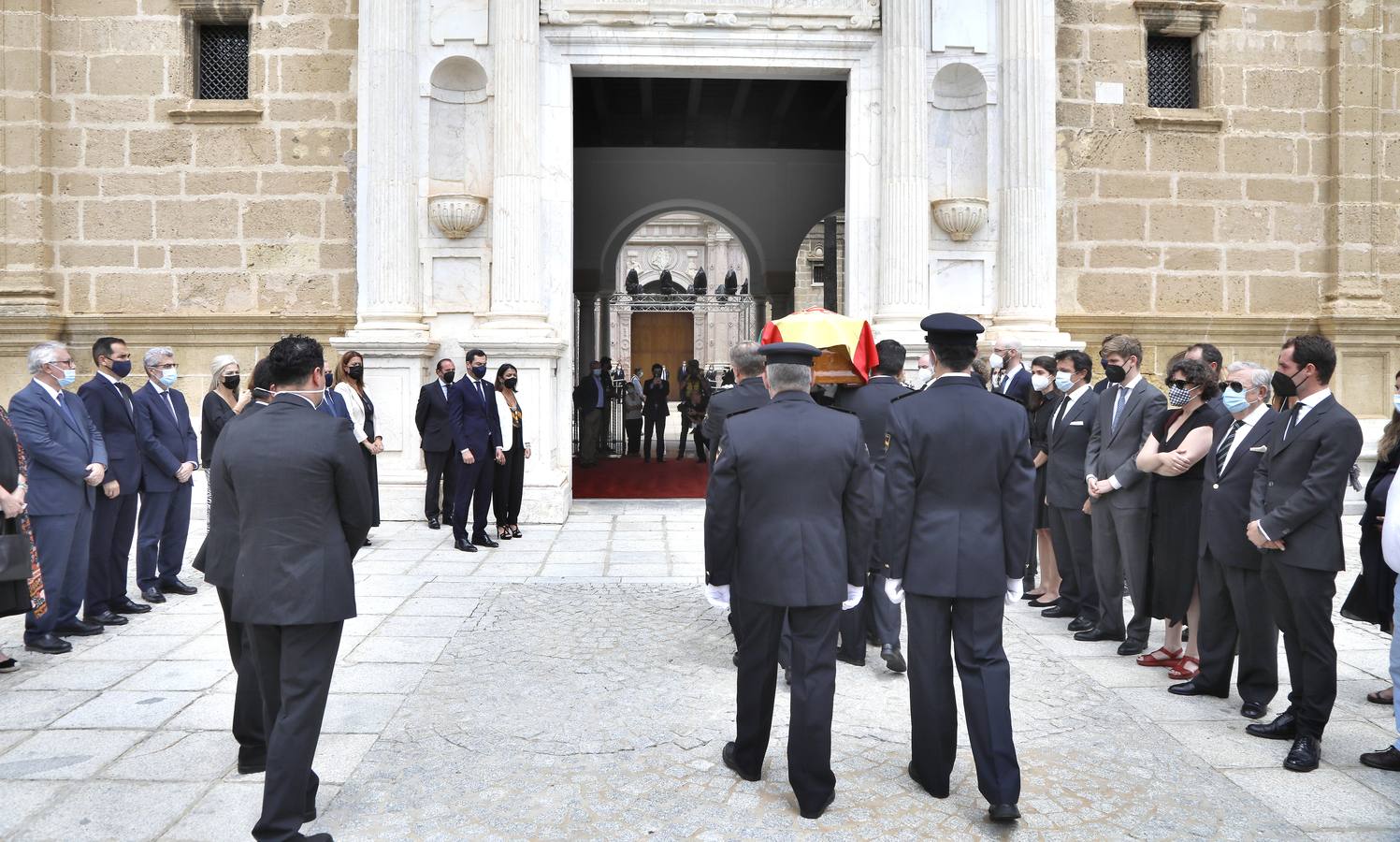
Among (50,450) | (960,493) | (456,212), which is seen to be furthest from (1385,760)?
(456,212)

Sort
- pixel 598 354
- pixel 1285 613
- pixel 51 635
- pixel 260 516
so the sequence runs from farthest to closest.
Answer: pixel 598 354 → pixel 51 635 → pixel 1285 613 → pixel 260 516

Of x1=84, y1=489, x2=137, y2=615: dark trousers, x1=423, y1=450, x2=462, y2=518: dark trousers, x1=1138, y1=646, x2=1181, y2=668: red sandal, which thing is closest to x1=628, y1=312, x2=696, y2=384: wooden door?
x1=423, y1=450, x2=462, y2=518: dark trousers

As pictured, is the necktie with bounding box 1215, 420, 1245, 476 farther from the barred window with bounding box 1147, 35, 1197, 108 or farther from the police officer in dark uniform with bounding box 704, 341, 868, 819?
the barred window with bounding box 1147, 35, 1197, 108

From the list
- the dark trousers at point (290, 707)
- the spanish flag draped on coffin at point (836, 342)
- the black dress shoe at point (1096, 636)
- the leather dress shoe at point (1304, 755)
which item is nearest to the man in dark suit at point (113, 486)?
the dark trousers at point (290, 707)

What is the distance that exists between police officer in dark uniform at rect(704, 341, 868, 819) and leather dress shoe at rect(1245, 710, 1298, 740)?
79.4 inches

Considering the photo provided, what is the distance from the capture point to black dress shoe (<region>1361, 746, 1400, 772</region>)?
13.6 feet

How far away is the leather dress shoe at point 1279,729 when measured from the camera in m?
4.50

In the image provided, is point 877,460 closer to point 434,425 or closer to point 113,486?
point 113,486

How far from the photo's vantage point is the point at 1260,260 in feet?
37.8

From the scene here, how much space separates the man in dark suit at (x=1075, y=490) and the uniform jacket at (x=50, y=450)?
19.2 ft

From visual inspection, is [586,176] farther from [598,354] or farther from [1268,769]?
[1268,769]

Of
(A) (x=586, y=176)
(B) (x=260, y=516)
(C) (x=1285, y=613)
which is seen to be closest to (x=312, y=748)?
(B) (x=260, y=516)

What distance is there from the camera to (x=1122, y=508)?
588cm

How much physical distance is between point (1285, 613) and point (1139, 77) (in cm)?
853
